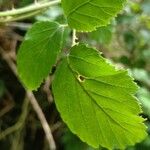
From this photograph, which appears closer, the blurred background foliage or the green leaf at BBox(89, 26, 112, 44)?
the green leaf at BBox(89, 26, 112, 44)

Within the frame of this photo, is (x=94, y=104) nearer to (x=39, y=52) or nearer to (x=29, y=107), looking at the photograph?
(x=39, y=52)

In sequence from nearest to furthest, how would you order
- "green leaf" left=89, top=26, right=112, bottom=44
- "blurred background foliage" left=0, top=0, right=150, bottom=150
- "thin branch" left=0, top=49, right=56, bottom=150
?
"green leaf" left=89, top=26, right=112, bottom=44 < "thin branch" left=0, top=49, right=56, bottom=150 < "blurred background foliage" left=0, top=0, right=150, bottom=150

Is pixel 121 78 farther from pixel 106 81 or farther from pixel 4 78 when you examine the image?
pixel 4 78

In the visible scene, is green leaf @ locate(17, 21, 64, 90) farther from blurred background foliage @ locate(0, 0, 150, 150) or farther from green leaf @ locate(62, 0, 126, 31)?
blurred background foliage @ locate(0, 0, 150, 150)

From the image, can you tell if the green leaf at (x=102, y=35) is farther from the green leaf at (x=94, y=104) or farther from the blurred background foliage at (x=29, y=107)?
the blurred background foliage at (x=29, y=107)

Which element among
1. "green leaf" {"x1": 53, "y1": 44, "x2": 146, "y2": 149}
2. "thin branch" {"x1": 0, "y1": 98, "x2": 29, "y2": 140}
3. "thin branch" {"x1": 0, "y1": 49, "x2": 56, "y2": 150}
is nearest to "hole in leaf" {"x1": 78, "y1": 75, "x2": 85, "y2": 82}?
"green leaf" {"x1": 53, "y1": 44, "x2": 146, "y2": 149}

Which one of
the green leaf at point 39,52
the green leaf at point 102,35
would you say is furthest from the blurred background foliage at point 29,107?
the green leaf at point 39,52

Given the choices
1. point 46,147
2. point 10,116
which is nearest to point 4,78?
point 10,116
